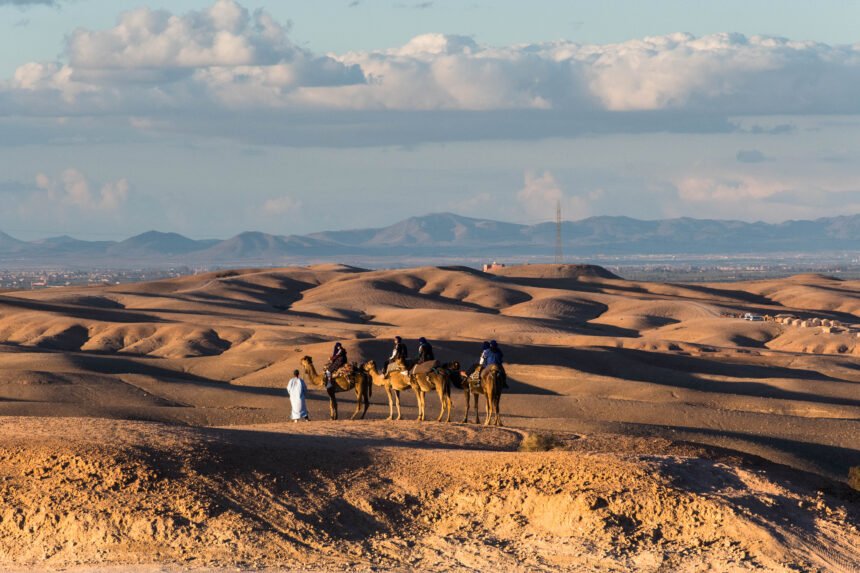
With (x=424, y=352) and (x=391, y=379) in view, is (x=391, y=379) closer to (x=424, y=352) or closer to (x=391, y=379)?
(x=391, y=379)

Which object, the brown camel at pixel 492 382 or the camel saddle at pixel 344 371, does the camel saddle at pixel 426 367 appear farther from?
the camel saddle at pixel 344 371

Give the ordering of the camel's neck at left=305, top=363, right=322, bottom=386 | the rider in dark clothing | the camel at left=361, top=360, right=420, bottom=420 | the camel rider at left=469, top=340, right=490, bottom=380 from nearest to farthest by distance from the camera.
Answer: the camel rider at left=469, top=340, right=490, bottom=380, the rider in dark clothing, the camel at left=361, top=360, right=420, bottom=420, the camel's neck at left=305, top=363, right=322, bottom=386

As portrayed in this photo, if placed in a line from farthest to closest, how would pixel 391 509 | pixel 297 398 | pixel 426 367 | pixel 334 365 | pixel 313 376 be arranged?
pixel 313 376 → pixel 334 365 → pixel 297 398 → pixel 426 367 → pixel 391 509

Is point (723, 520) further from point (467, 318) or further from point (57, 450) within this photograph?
point (467, 318)

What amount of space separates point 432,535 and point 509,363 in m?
34.5

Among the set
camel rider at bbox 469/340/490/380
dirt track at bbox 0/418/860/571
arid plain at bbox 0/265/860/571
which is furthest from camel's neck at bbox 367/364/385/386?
dirt track at bbox 0/418/860/571

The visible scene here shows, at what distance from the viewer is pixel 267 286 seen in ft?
347

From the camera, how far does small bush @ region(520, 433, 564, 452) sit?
23.2 m

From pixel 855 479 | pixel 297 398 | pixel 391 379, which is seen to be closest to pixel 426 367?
pixel 391 379

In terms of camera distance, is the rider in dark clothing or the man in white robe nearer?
the rider in dark clothing

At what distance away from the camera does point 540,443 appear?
23297mm

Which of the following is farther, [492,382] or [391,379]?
[391,379]

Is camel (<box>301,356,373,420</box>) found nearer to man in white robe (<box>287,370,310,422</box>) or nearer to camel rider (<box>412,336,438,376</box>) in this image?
man in white robe (<box>287,370,310,422</box>)

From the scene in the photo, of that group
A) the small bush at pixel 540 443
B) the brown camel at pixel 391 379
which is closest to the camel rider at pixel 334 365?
the brown camel at pixel 391 379
